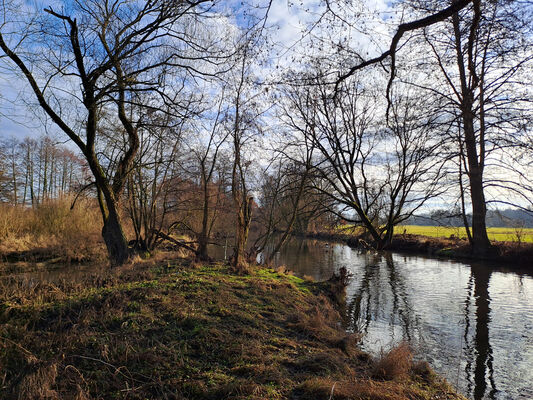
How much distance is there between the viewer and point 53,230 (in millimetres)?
18391

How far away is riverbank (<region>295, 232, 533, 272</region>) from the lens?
58.2 ft

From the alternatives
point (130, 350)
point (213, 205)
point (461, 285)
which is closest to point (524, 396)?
point (130, 350)

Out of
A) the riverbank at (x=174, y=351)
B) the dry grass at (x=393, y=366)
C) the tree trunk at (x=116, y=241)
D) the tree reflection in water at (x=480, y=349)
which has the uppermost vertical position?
the tree trunk at (x=116, y=241)

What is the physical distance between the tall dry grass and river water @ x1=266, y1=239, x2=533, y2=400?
1251 centimetres

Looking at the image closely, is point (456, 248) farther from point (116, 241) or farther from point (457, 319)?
point (116, 241)

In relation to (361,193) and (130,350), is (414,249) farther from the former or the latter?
(130,350)

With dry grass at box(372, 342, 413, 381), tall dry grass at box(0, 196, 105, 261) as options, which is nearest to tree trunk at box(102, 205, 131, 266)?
tall dry grass at box(0, 196, 105, 261)

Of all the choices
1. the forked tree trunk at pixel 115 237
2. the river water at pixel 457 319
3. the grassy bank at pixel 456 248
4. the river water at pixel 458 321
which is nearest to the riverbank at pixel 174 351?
the river water at pixel 457 319

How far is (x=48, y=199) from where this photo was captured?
19375mm

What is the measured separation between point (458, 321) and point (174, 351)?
815cm

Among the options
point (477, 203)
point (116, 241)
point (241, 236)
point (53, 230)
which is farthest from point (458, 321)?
point (53, 230)

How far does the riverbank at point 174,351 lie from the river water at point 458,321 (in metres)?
1.34

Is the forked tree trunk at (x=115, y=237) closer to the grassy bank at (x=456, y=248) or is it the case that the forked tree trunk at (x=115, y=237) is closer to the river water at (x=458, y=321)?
the grassy bank at (x=456, y=248)

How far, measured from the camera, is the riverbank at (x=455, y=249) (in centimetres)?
1773
